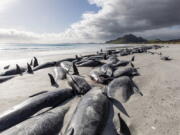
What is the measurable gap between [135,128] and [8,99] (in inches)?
156

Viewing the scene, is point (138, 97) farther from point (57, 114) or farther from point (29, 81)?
point (29, 81)

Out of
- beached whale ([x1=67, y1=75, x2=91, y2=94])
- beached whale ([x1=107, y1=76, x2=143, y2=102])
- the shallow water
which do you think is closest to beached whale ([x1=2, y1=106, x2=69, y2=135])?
beached whale ([x1=67, y1=75, x2=91, y2=94])

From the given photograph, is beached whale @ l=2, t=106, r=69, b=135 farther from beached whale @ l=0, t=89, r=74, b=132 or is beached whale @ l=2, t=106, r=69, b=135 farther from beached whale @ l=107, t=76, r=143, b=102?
beached whale @ l=107, t=76, r=143, b=102

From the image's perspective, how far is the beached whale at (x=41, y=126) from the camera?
2658 mm

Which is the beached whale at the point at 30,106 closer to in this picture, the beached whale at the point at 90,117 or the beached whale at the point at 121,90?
the beached whale at the point at 90,117

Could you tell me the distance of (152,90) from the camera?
481cm

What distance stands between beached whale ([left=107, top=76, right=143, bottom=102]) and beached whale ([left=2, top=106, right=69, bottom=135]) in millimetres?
1813

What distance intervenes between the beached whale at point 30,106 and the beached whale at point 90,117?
990 mm

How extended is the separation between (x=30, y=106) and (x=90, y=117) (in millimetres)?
1670

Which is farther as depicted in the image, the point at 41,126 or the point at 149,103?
the point at 149,103

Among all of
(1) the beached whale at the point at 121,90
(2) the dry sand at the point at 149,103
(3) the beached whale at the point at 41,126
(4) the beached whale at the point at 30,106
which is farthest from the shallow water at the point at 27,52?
(3) the beached whale at the point at 41,126

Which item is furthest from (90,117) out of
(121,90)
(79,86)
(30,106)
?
(121,90)

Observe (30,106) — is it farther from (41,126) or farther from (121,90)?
(121,90)

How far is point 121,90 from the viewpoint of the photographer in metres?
4.80
